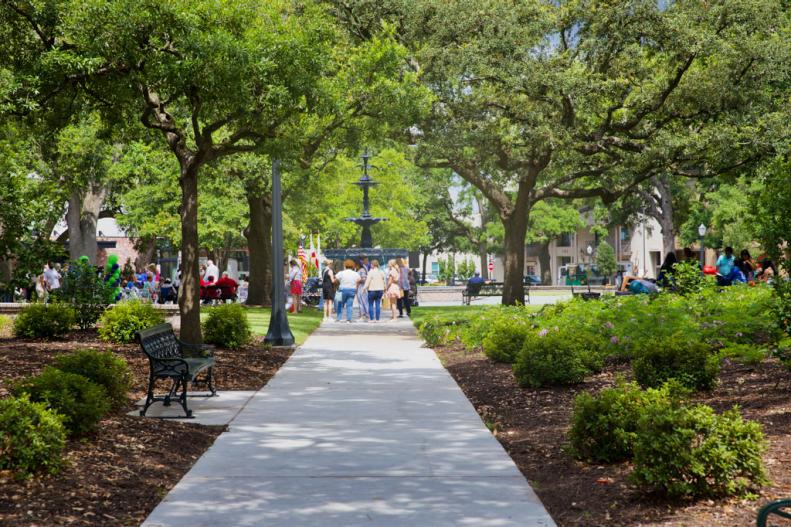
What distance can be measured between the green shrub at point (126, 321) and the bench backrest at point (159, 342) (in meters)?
4.35

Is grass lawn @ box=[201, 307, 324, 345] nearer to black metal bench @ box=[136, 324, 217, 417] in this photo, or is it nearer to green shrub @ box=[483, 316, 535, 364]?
green shrub @ box=[483, 316, 535, 364]

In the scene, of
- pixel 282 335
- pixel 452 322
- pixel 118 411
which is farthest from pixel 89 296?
pixel 118 411

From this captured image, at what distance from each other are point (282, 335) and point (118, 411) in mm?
9131

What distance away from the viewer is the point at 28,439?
7203mm

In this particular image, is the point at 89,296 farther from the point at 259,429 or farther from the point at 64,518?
the point at 64,518

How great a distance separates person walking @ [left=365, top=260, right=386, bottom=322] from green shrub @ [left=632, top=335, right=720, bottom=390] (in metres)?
17.5

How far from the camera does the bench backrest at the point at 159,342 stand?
1115 cm

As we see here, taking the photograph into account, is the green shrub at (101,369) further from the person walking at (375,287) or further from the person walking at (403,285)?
the person walking at (403,285)

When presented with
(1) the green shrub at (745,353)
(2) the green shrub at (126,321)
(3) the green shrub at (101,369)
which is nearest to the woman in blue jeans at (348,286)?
(2) the green shrub at (126,321)

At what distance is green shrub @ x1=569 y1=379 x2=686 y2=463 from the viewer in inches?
301

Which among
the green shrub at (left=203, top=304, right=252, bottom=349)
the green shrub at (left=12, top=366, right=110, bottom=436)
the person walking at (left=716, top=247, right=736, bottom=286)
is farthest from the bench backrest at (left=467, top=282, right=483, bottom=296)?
the green shrub at (left=12, top=366, right=110, bottom=436)

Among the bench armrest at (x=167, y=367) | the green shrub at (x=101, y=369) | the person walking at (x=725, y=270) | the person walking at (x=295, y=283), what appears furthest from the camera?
the person walking at (x=295, y=283)

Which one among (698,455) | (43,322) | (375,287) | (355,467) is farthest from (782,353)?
(375,287)

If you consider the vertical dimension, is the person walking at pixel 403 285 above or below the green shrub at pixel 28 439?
above
